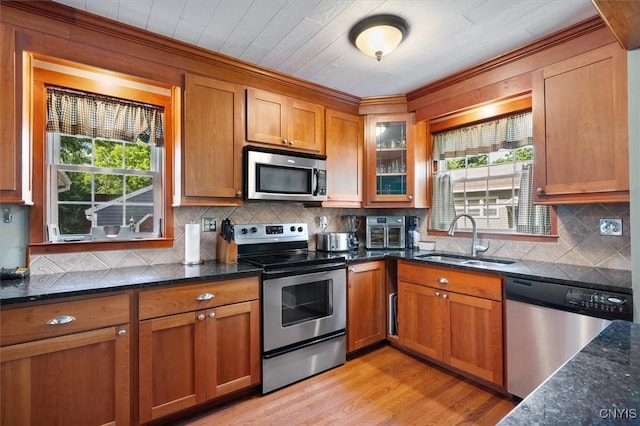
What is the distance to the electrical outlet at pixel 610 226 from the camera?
1.98m

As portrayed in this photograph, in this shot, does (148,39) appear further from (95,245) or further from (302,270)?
(302,270)

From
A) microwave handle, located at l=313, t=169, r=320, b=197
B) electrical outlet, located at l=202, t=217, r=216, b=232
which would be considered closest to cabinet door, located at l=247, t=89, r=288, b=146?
microwave handle, located at l=313, t=169, r=320, b=197

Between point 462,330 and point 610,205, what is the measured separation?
4.15 ft

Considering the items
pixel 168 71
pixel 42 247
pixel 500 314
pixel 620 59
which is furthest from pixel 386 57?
pixel 42 247

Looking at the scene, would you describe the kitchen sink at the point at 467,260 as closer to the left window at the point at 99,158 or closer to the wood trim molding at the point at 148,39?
the wood trim molding at the point at 148,39

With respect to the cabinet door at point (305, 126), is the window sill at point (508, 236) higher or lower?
lower

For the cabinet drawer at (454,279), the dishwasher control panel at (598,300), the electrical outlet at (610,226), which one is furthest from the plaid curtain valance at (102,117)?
the electrical outlet at (610,226)

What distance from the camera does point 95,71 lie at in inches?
78.3

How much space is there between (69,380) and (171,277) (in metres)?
0.65

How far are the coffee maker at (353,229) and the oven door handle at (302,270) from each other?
65cm

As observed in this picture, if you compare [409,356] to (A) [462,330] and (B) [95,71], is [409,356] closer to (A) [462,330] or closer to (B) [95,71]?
(A) [462,330]

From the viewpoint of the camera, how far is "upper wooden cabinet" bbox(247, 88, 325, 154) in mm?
2447

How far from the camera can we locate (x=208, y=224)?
2.50 meters

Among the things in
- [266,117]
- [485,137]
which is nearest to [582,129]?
[485,137]
